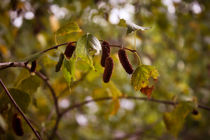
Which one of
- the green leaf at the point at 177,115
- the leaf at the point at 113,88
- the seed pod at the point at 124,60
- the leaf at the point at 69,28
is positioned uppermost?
the leaf at the point at 69,28

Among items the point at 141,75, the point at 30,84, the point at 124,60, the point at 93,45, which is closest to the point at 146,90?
the point at 141,75

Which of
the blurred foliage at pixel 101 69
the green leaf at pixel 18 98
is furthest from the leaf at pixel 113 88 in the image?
the green leaf at pixel 18 98

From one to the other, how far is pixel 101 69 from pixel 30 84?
1.41 feet

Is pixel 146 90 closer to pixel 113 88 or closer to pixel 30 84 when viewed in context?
pixel 113 88

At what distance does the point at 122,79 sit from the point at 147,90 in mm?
1511

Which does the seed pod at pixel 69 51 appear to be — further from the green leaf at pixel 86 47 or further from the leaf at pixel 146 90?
the leaf at pixel 146 90

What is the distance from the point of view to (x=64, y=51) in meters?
1.11

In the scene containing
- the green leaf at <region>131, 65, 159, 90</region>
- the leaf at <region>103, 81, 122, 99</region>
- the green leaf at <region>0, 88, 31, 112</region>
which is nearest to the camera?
the green leaf at <region>131, 65, 159, 90</region>

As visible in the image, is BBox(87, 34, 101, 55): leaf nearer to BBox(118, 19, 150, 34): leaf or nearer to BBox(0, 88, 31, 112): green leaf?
BBox(118, 19, 150, 34): leaf

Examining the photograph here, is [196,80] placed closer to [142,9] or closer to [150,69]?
[142,9]

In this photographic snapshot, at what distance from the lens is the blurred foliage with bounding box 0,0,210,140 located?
60.7 inches

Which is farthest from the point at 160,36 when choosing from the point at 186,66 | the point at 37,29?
the point at 37,29

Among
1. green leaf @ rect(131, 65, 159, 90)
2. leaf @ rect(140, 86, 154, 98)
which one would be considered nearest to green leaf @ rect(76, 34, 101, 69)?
green leaf @ rect(131, 65, 159, 90)

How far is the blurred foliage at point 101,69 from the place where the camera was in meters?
1.54
